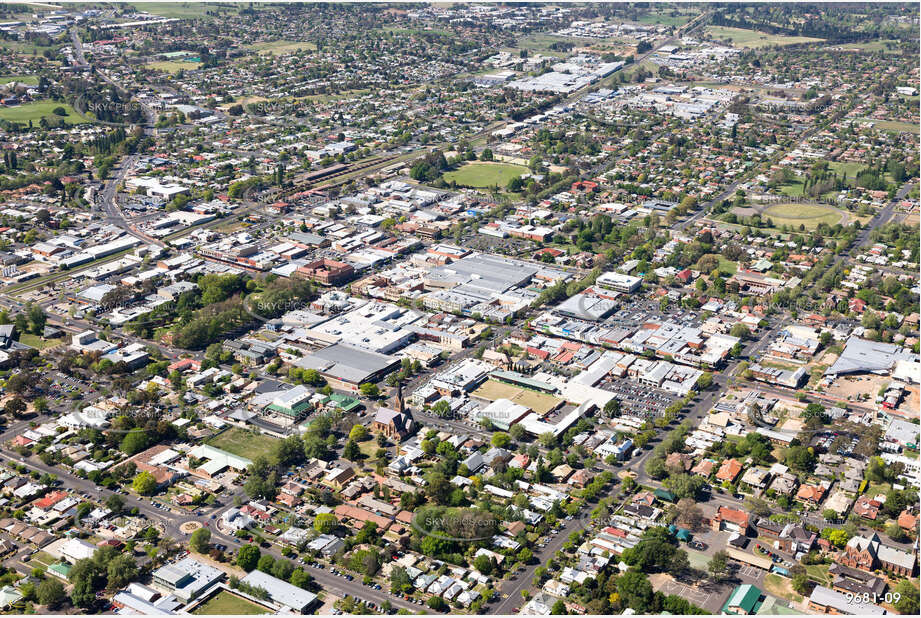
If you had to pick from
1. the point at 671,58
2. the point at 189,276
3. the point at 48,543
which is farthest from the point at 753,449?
the point at 671,58

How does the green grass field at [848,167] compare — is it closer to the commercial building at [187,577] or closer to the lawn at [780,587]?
the lawn at [780,587]

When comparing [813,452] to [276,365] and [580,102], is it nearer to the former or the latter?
[276,365]

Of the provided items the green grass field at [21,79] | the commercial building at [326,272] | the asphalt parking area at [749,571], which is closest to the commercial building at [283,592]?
the asphalt parking area at [749,571]

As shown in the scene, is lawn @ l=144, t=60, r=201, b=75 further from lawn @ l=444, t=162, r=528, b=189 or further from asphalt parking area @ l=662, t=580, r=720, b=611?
asphalt parking area @ l=662, t=580, r=720, b=611

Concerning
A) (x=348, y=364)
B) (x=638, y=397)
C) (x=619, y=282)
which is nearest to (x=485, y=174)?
(x=619, y=282)

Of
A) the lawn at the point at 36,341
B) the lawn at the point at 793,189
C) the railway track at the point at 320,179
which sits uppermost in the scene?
the railway track at the point at 320,179

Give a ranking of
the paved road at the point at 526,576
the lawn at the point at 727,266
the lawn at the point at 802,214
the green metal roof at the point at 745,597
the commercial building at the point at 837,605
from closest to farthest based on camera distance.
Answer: the commercial building at the point at 837,605 < the green metal roof at the point at 745,597 < the paved road at the point at 526,576 < the lawn at the point at 727,266 < the lawn at the point at 802,214

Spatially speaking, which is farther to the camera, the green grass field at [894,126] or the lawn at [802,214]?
the green grass field at [894,126]
